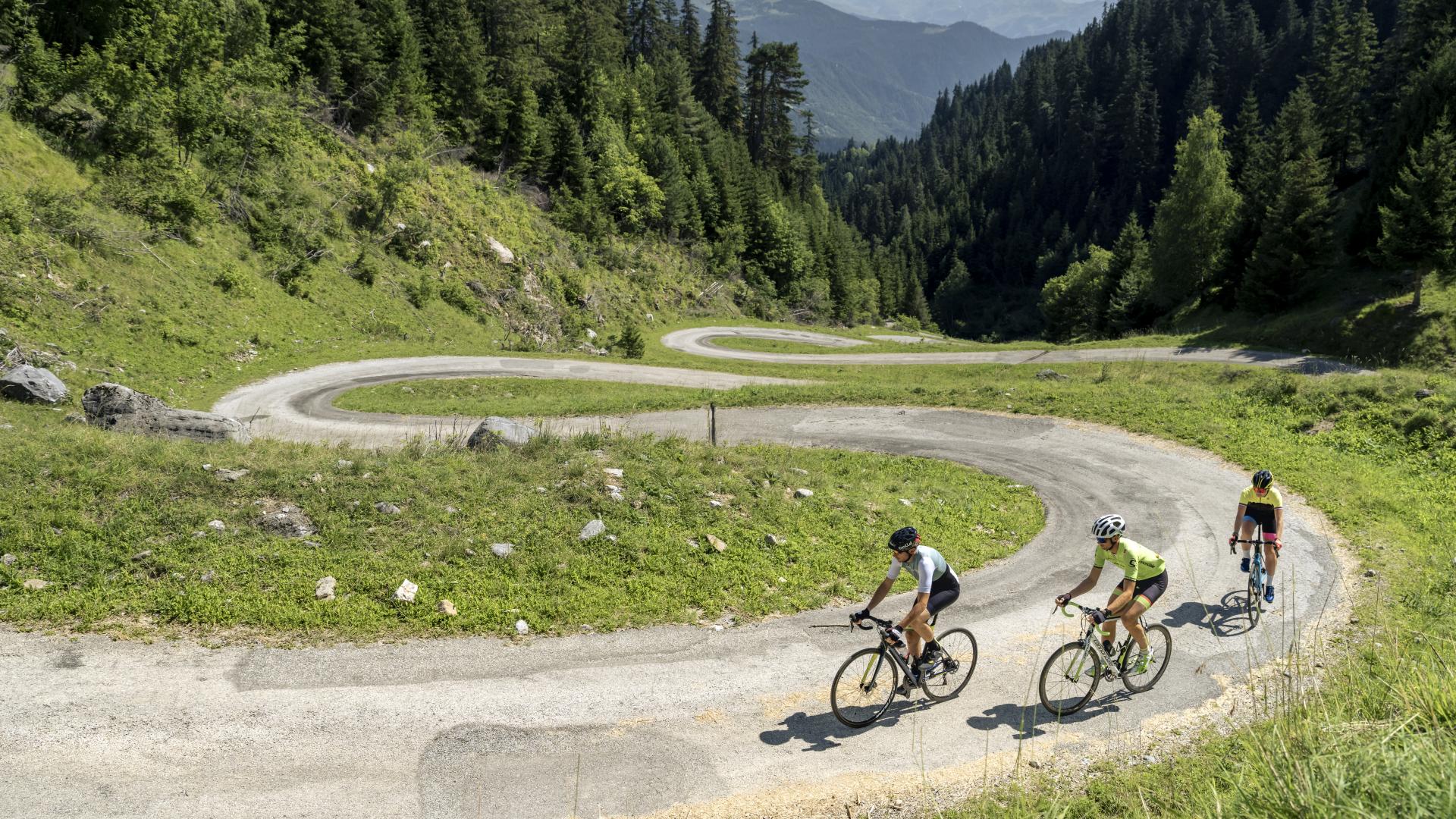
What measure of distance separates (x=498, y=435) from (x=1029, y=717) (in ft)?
38.8

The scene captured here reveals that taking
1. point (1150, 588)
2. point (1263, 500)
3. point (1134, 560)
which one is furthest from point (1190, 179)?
point (1134, 560)

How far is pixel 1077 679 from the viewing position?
8992mm

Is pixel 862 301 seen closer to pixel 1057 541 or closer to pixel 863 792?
pixel 1057 541

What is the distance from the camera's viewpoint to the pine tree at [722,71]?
301 ft

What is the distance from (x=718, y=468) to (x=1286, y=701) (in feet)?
36.9

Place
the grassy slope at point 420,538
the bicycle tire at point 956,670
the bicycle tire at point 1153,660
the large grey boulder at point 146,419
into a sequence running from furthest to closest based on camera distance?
1. the large grey boulder at point 146,419
2. the grassy slope at point 420,538
3. the bicycle tire at point 1153,660
4. the bicycle tire at point 956,670

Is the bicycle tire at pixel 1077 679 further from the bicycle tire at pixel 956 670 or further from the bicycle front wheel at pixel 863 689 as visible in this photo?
the bicycle front wheel at pixel 863 689

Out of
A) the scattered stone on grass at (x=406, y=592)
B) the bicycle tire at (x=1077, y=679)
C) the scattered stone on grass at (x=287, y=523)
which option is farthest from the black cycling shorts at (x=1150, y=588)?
the scattered stone on grass at (x=287, y=523)

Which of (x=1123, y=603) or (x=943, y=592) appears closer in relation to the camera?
(x=1123, y=603)

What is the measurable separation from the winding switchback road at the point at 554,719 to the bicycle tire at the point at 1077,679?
0.18m

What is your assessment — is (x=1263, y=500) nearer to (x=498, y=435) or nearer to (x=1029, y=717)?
(x=1029, y=717)

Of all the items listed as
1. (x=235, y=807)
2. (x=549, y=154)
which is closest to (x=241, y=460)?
(x=235, y=807)

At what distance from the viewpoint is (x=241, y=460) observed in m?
12.9

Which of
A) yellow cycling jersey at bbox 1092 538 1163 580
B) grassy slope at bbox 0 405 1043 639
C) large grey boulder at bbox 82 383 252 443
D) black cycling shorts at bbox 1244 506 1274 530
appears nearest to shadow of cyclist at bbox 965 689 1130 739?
yellow cycling jersey at bbox 1092 538 1163 580
